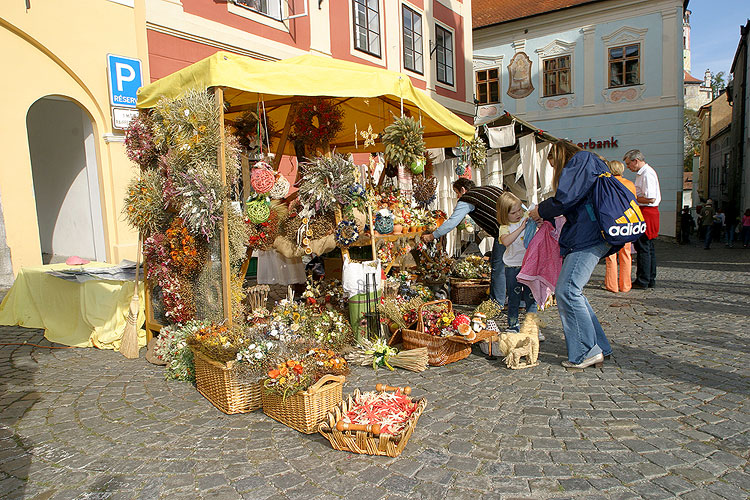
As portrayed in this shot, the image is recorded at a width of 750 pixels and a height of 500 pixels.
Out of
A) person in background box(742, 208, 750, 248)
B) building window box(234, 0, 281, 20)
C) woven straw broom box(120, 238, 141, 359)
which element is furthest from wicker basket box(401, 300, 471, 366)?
person in background box(742, 208, 750, 248)

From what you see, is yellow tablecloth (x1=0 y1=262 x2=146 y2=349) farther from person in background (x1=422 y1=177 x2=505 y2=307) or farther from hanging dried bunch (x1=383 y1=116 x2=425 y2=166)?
person in background (x1=422 y1=177 x2=505 y2=307)

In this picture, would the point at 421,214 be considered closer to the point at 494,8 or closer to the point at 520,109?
the point at 520,109

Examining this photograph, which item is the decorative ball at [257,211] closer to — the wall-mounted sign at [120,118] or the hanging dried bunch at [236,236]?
the hanging dried bunch at [236,236]

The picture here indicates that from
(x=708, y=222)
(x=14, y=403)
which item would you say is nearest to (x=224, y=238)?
(x=14, y=403)

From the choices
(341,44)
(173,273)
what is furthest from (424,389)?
(341,44)

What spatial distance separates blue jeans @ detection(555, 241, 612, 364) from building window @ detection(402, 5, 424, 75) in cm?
1238

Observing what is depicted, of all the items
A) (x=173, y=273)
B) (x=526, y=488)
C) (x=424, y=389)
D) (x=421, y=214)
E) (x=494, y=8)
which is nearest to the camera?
(x=526, y=488)

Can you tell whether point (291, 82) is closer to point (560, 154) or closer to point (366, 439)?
point (560, 154)

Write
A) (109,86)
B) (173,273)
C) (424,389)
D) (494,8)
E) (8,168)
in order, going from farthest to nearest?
(494,8) < (109,86) < (8,168) < (173,273) < (424,389)

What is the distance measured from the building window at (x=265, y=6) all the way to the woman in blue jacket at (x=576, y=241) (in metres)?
8.38

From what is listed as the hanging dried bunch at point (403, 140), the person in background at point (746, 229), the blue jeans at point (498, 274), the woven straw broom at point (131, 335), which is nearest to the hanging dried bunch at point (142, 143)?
the woven straw broom at point (131, 335)

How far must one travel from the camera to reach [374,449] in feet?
9.66

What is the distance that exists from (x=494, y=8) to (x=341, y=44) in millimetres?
13377

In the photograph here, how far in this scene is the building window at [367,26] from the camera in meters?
13.3
